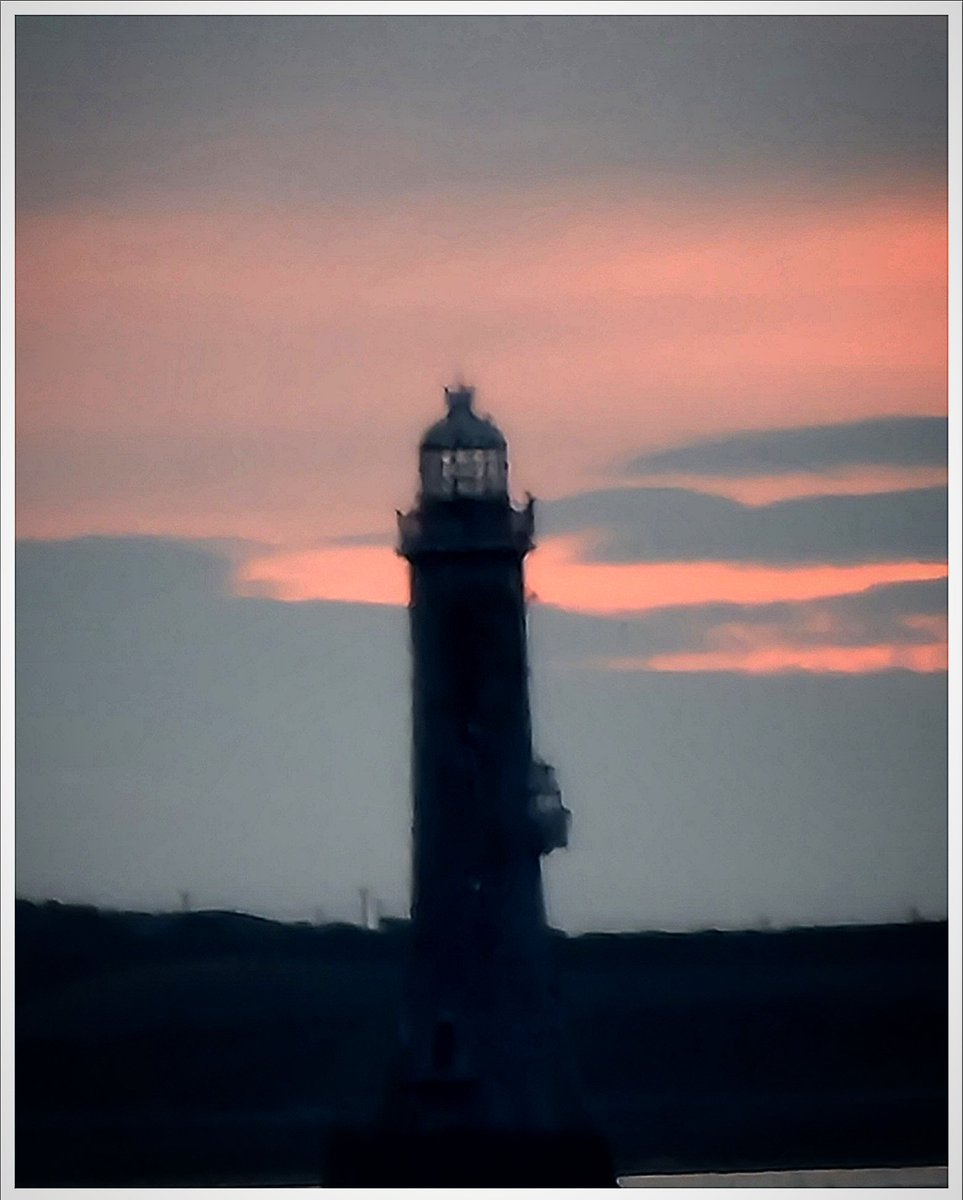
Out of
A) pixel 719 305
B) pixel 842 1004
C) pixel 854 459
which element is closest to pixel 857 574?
pixel 854 459

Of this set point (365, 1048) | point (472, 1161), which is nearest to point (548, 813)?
point (365, 1048)

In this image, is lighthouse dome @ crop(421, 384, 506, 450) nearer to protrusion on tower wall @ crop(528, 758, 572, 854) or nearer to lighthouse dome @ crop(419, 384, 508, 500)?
lighthouse dome @ crop(419, 384, 508, 500)

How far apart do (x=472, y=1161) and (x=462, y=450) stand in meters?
1.39

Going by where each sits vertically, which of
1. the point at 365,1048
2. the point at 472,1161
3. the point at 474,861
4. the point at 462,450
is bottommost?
the point at 472,1161

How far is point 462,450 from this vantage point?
4.10 metres

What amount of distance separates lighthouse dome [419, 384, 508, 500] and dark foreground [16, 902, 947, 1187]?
88 cm

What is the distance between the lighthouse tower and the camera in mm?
4133

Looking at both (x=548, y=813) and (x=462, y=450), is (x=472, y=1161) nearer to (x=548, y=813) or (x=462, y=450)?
(x=548, y=813)

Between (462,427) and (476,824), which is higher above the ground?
(462,427)

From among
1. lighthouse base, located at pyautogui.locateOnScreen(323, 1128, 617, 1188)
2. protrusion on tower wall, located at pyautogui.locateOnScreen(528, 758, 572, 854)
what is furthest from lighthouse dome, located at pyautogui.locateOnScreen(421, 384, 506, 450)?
lighthouse base, located at pyautogui.locateOnScreen(323, 1128, 617, 1188)

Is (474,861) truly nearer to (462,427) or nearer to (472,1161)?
(472,1161)

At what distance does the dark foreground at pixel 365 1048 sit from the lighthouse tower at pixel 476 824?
8 centimetres

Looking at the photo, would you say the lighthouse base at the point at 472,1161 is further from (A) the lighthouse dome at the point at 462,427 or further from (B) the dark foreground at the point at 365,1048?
(A) the lighthouse dome at the point at 462,427

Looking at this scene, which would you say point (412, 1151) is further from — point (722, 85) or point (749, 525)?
point (722, 85)
